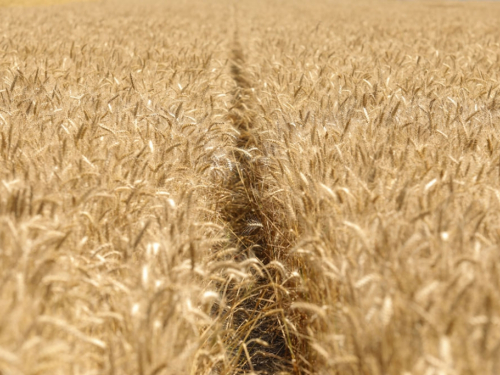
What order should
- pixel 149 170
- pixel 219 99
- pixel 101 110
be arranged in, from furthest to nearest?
1. pixel 219 99
2. pixel 101 110
3. pixel 149 170

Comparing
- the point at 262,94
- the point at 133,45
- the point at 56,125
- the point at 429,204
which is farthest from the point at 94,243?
the point at 133,45

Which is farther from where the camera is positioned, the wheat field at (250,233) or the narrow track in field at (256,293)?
the narrow track in field at (256,293)

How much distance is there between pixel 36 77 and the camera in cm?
386

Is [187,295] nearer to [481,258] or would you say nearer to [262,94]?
[481,258]

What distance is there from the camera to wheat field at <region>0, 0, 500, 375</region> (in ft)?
4.44

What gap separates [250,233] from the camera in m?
3.31

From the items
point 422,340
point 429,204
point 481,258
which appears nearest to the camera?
point 422,340

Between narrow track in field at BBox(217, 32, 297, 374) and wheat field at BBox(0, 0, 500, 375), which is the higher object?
wheat field at BBox(0, 0, 500, 375)

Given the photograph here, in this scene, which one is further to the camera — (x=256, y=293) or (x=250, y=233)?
(x=250, y=233)

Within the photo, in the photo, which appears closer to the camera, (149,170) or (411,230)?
(411,230)

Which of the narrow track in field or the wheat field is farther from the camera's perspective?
the narrow track in field

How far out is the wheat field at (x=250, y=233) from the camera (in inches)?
53.3

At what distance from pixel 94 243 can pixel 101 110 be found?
1.55 m

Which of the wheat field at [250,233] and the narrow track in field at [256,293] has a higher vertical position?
the wheat field at [250,233]
